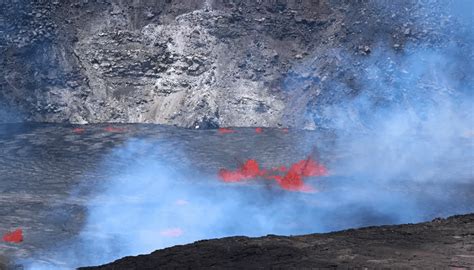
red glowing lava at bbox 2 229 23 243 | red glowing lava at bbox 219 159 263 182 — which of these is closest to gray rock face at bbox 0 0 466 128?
red glowing lava at bbox 219 159 263 182

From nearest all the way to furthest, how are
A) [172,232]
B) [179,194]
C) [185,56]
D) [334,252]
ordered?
[334,252] < [172,232] < [179,194] < [185,56]

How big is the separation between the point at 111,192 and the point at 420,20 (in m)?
23.4

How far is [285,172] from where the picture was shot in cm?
2611

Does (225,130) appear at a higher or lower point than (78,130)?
higher

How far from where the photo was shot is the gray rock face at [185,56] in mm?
37406

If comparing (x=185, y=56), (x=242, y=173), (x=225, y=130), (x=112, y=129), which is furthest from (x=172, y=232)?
(x=185, y=56)

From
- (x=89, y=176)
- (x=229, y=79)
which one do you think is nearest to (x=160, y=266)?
(x=89, y=176)

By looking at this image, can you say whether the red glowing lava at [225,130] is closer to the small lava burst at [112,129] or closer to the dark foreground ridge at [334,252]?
the small lava burst at [112,129]

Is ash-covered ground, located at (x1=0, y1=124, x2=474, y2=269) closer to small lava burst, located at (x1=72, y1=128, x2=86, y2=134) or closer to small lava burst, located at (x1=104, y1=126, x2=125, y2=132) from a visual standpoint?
small lava burst, located at (x1=72, y1=128, x2=86, y2=134)

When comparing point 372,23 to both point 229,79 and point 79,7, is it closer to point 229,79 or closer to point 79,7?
point 229,79

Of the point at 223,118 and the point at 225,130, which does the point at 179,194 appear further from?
the point at 223,118

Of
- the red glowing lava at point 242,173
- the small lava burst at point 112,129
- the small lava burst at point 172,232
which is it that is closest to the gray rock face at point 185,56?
the small lava burst at point 112,129

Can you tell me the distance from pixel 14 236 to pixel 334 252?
10728mm

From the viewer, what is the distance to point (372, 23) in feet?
125
